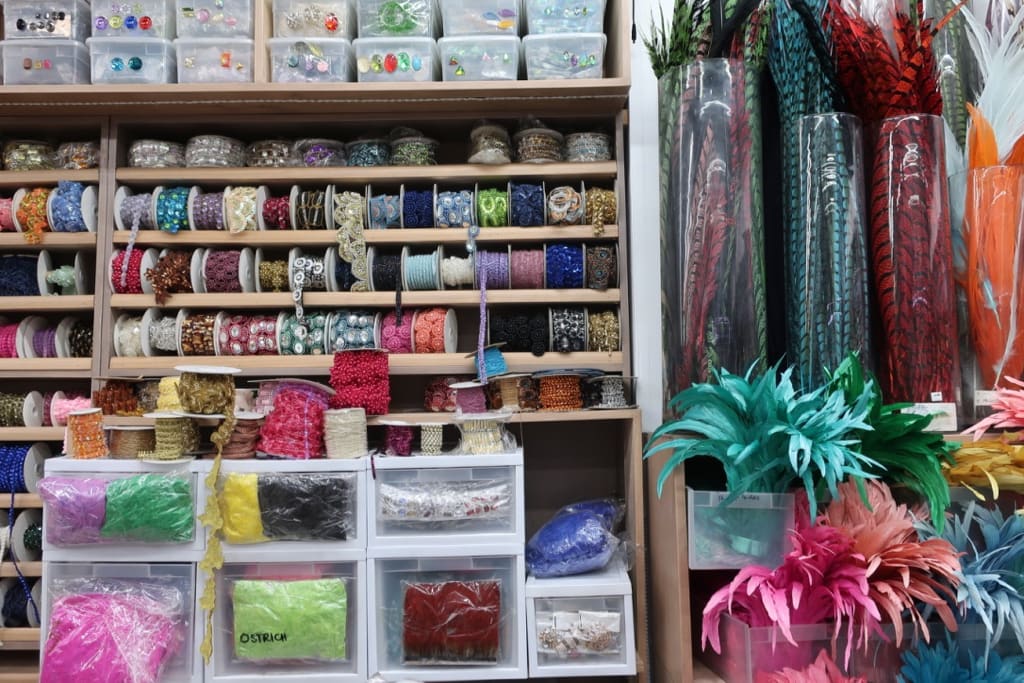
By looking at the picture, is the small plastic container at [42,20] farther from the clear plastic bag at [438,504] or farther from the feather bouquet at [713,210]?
the feather bouquet at [713,210]

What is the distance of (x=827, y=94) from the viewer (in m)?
1.53

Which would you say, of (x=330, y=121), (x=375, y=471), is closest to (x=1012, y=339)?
(x=375, y=471)

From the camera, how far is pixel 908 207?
143cm

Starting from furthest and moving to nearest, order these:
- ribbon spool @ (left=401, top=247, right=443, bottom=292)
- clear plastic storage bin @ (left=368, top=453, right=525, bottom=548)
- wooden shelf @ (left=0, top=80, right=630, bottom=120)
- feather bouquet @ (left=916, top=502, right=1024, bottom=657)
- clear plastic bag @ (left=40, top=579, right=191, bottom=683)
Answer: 1. ribbon spool @ (left=401, top=247, right=443, bottom=292)
2. wooden shelf @ (left=0, top=80, right=630, bottom=120)
3. clear plastic storage bin @ (left=368, top=453, right=525, bottom=548)
4. clear plastic bag @ (left=40, top=579, right=191, bottom=683)
5. feather bouquet @ (left=916, top=502, right=1024, bottom=657)

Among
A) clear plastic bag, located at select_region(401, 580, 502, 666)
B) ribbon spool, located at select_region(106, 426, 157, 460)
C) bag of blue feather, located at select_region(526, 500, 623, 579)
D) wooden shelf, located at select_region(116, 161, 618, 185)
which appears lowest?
clear plastic bag, located at select_region(401, 580, 502, 666)

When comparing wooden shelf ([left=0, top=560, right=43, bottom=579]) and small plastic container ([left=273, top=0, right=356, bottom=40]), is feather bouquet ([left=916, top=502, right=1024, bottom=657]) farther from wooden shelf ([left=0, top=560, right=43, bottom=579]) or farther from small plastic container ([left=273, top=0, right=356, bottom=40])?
wooden shelf ([left=0, top=560, right=43, bottom=579])

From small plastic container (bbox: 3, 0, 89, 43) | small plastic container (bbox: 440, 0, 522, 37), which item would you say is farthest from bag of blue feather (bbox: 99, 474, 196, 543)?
small plastic container (bbox: 440, 0, 522, 37)

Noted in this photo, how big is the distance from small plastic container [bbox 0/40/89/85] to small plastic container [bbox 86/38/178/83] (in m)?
0.07

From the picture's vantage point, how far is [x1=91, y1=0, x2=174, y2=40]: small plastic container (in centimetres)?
165

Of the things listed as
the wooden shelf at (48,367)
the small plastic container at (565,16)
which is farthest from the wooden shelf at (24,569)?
the small plastic container at (565,16)

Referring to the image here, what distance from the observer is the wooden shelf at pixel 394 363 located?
1661 millimetres

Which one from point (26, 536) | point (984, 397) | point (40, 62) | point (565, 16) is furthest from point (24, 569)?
point (984, 397)

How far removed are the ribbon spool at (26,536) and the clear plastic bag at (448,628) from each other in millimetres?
1017

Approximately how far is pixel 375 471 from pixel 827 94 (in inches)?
54.7
